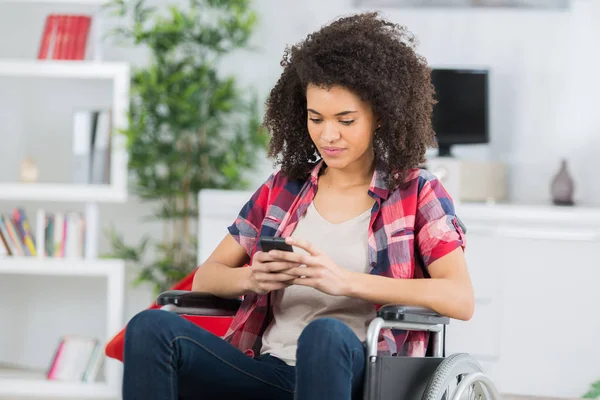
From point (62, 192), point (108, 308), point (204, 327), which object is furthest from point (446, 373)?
point (62, 192)

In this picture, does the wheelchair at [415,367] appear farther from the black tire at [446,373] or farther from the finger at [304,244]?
the finger at [304,244]

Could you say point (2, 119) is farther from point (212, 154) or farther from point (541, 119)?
point (541, 119)

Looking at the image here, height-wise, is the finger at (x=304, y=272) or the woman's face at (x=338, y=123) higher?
the woman's face at (x=338, y=123)

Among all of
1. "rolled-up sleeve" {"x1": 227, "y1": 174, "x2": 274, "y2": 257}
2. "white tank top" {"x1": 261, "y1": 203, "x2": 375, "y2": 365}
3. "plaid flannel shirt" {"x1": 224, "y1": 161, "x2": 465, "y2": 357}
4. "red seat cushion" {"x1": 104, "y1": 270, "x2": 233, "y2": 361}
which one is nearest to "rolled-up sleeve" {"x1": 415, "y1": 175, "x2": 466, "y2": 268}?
"plaid flannel shirt" {"x1": 224, "y1": 161, "x2": 465, "y2": 357}

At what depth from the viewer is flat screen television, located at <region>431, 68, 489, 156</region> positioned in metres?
Answer: 4.04

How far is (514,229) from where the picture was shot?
11.8 ft

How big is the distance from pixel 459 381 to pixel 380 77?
2.03 ft

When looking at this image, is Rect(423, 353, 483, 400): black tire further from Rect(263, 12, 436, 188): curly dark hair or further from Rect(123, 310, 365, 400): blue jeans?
Rect(263, 12, 436, 188): curly dark hair

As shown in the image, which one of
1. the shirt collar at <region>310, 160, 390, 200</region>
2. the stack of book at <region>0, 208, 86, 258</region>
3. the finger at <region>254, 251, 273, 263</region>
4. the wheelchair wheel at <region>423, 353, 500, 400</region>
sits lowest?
the wheelchair wheel at <region>423, 353, 500, 400</region>

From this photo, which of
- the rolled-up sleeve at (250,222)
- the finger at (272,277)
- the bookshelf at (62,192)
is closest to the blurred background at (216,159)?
the bookshelf at (62,192)

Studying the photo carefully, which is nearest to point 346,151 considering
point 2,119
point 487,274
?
point 487,274

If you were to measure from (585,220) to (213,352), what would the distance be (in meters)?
2.19

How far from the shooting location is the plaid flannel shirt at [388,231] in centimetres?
186

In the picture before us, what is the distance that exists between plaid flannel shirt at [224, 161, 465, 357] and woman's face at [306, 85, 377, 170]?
0.10 metres
